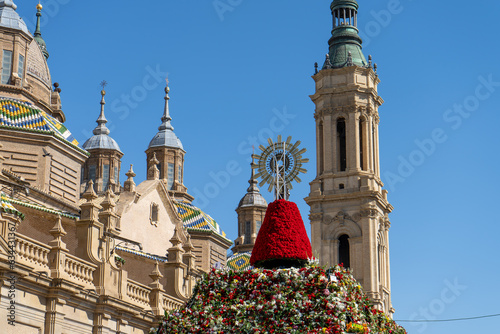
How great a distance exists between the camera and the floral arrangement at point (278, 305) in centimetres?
1641

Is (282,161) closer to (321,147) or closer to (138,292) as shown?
(138,292)

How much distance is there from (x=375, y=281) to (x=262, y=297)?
125 ft

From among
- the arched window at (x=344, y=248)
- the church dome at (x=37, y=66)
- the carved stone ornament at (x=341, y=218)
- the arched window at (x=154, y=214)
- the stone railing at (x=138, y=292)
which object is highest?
the church dome at (x=37, y=66)

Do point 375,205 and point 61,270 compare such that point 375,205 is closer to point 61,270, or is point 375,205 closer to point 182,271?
point 182,271

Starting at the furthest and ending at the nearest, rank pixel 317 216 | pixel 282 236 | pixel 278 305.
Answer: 1. pixel 317 216
2. pixel 282 236
3. pixel 278 305

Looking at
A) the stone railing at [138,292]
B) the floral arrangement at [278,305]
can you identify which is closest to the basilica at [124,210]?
the stone railing at [138,292]

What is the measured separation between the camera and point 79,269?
25484 mm

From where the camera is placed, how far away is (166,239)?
4216 centimetres

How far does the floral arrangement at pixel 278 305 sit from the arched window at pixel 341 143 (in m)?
39.5

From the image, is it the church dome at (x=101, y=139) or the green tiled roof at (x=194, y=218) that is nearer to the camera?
the green tiled roof at (x=194, y=218)

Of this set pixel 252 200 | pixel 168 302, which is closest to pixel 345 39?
pixel 252 200

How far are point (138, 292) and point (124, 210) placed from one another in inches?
378

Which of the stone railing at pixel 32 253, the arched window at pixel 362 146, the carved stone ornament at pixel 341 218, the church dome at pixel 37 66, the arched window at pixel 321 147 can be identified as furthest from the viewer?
the arched window at pixel 321 147

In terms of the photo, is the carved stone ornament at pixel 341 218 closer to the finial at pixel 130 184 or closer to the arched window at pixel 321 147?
the arched window at pixel 321 147
